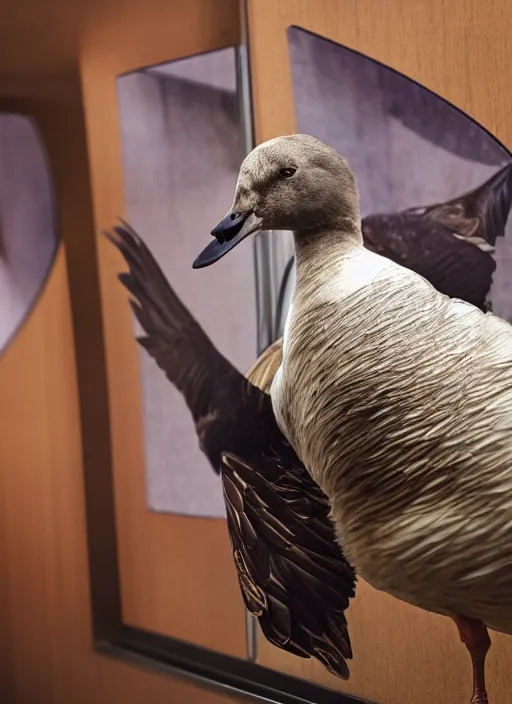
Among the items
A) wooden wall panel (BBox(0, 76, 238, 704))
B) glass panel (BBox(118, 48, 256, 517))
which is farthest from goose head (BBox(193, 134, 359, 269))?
wooden wall panel (BBox(0, 76, 238, 704))

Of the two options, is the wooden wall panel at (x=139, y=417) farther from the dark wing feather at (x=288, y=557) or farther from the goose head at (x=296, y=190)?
the goose head at (x=296, y=190)

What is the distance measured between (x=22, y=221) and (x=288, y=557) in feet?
1.90

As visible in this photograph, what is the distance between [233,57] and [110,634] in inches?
28.4

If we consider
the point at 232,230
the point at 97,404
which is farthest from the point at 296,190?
the point at 97,404

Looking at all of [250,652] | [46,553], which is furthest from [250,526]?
[46,553]

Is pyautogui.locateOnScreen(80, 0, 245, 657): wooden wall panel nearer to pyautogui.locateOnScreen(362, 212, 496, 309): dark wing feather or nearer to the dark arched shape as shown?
the dark arched shape

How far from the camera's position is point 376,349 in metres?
0.65

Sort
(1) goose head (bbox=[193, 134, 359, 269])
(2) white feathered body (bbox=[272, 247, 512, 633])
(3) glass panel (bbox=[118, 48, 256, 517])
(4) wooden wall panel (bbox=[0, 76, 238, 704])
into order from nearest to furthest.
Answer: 1. (2) white feathered body (bbox=[272, 247, 512, 633])
2. (1) goose head (bbox=[193, 134, 359, 269])
3. (3) glass panel (bbox=[118, 48, 256, 517])
4. (4) wooden wall panel (bbox=[0, 76, 238, 704])

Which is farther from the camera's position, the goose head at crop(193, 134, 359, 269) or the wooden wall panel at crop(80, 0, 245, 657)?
the wooden wall panel at crop(80, 0, 245, 657)

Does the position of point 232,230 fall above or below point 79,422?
above

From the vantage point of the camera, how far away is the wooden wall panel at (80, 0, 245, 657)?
90cm

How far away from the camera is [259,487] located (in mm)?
848

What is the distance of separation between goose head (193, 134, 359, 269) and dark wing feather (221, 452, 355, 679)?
227mm

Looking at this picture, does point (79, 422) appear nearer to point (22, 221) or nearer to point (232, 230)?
point (22, 221)
